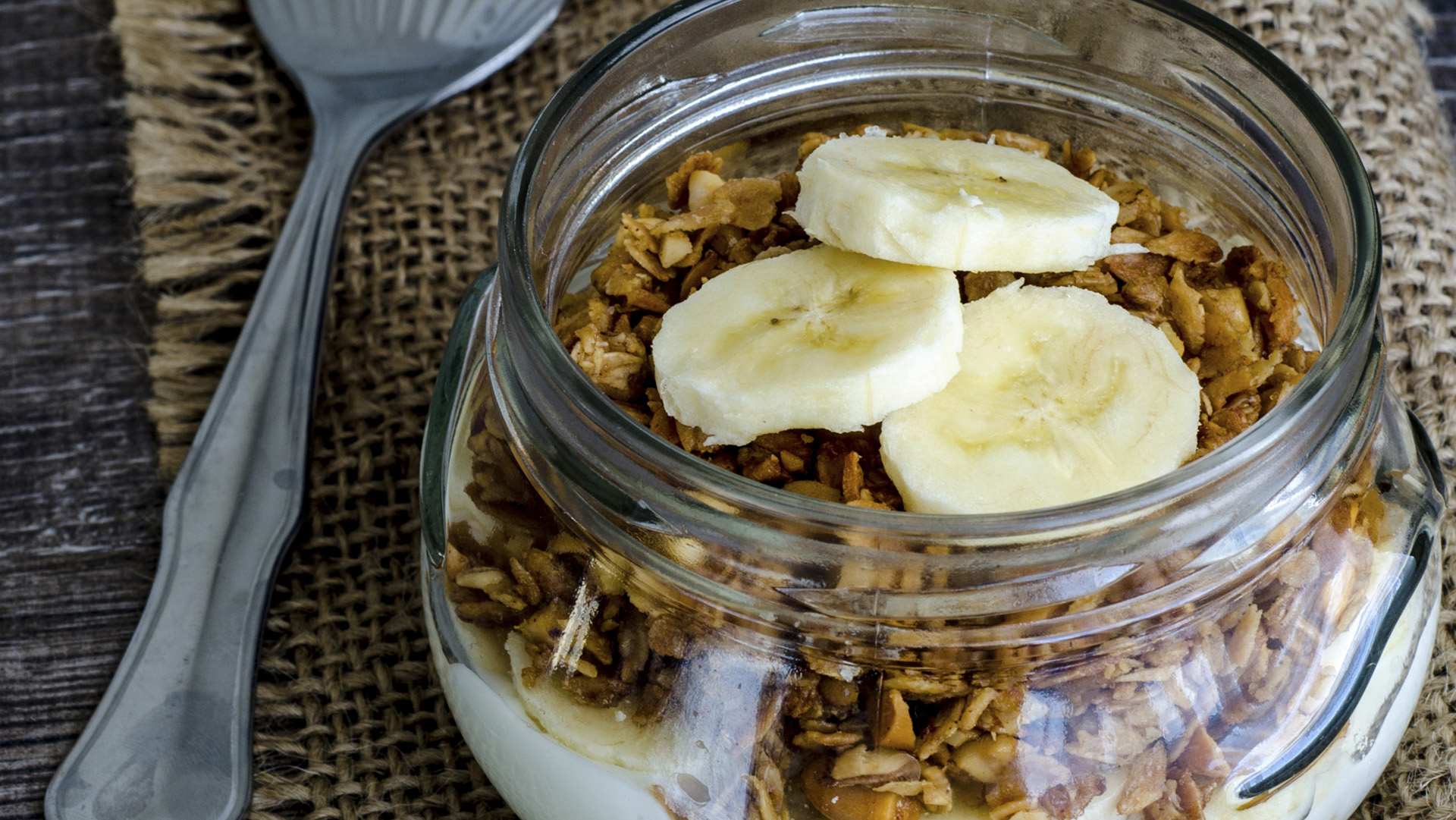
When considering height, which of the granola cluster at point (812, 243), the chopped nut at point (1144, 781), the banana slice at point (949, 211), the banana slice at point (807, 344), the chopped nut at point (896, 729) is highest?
the banana slice at point (949, 211)

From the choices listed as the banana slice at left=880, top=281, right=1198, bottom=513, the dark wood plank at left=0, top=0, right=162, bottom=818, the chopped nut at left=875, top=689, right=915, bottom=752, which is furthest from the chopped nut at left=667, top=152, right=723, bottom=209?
the dark wood plank at left=0, top=0, right=162, bottom=818

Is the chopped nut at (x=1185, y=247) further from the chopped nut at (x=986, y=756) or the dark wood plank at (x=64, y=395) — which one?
the dark wood plank at (x=64, y=395)

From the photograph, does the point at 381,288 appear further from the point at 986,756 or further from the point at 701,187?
the point at 986,756

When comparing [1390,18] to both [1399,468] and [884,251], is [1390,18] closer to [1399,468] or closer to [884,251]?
[1399,468]

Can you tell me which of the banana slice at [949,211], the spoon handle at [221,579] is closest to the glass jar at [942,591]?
the banana slice at [949,211]

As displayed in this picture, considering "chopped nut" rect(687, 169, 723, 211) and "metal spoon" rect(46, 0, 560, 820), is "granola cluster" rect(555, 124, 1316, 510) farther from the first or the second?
"metal spoon" rect(46, 0, 560, 820)

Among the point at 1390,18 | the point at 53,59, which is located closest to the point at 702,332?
the point at 1390,18

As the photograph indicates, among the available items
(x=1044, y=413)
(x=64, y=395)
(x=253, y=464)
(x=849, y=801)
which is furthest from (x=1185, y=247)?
(x=64, y=395)
